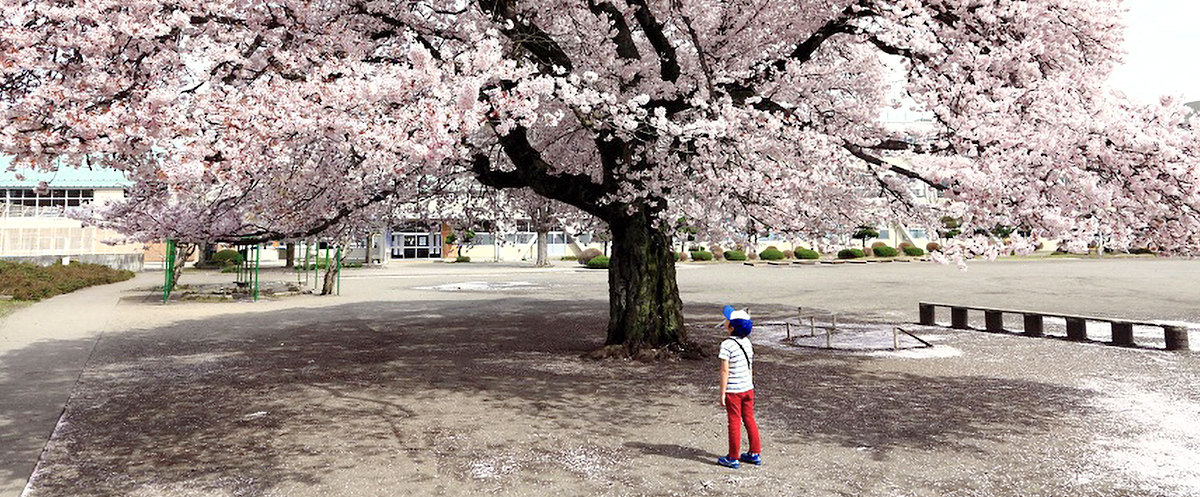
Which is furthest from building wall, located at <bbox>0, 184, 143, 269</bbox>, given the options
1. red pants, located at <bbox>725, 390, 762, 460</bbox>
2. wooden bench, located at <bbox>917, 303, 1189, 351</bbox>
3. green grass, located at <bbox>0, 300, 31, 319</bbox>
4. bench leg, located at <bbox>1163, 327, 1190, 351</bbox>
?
bench leg, located at <bbox>1163, 327, 1190, 351</bbox>

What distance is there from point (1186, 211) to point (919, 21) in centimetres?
367

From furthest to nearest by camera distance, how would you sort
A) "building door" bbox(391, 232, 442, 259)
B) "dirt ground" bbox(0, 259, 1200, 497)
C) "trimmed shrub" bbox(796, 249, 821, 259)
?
"building door" bbox(391, 232, 442, 259), "trimmed shrub" bbox(796, 249, 821, 259), "dirt ground" bbox(0, 259, 1200, 497)

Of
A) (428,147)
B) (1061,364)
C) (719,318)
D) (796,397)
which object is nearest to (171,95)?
(428,147)

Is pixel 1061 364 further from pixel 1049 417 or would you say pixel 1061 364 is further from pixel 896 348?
pixel 1049 417

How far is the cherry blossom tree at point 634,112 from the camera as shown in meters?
7.24

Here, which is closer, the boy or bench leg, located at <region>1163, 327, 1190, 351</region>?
the boy

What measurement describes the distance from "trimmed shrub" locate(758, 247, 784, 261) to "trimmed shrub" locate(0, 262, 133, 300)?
44.8 metres

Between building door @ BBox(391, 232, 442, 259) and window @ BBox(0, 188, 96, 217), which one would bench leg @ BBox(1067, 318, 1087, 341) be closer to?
building door @ BBox(391, 232, 442, 259)

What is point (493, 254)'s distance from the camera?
67.3 m

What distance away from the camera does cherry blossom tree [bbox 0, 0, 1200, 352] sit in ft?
23.8

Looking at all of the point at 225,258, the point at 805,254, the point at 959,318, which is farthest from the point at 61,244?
the point at 805,254

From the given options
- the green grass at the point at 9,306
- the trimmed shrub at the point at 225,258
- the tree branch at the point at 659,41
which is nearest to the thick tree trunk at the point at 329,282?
the green grass at the point at 9,306

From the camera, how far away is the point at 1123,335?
12.7m

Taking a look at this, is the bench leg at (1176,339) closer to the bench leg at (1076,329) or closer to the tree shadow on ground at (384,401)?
the bench leg at (1076,329)
